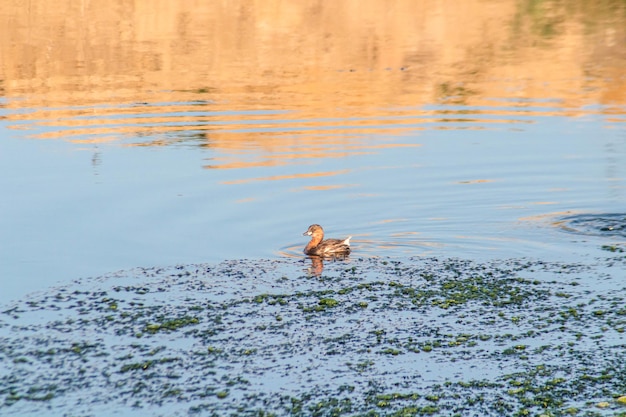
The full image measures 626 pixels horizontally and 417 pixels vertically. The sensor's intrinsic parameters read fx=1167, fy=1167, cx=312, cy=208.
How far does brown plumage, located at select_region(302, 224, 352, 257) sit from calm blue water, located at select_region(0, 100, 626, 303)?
30 cm

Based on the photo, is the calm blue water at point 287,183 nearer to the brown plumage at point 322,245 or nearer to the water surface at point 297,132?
the water surface at point 297,132

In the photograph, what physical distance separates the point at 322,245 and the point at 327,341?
3649mm

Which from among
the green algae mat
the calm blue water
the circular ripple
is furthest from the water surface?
the green algae mat

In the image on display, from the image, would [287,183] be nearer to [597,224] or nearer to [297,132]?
[297,132]

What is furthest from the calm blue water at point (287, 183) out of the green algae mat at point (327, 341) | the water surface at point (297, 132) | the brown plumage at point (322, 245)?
the green algae mat at point (327, 341)

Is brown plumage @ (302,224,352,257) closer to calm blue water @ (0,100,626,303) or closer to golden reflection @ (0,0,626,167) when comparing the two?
calm blue water @ (0,100,626,303)

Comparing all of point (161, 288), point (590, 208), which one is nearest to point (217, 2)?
point (590, 208)

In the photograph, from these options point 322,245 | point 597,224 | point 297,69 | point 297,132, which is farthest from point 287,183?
point 297,69

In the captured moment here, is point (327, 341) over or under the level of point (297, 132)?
under

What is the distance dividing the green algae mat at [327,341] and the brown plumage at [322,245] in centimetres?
30

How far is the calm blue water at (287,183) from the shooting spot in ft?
53.3

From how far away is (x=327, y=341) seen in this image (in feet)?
39.9

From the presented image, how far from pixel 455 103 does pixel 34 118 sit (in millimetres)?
9753

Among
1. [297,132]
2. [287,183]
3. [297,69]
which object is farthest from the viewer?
[297,69]
